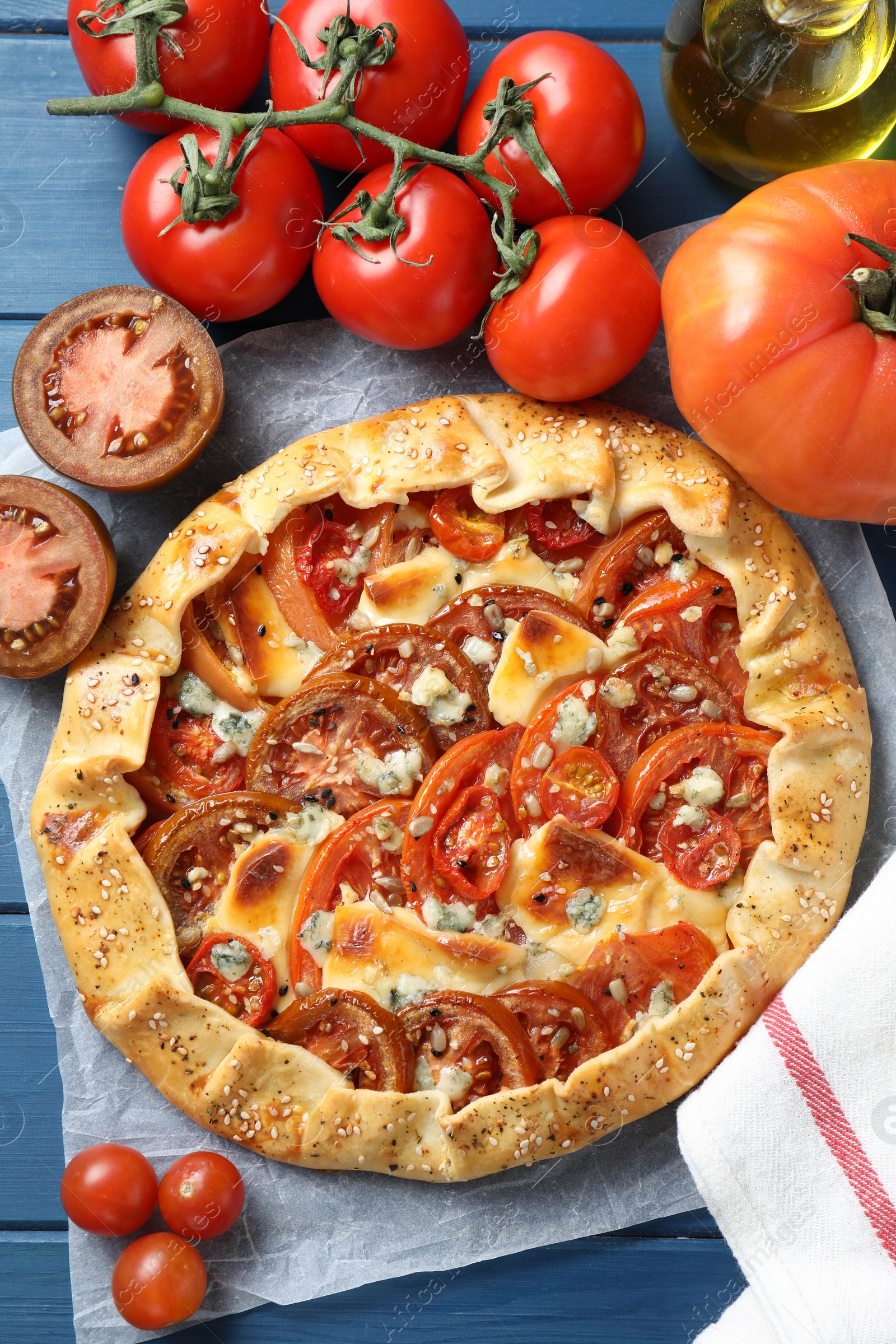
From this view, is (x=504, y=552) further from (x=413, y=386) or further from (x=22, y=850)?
(x=22, y=850)

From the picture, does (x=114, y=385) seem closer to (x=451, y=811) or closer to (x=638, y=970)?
(x=451, y=811)

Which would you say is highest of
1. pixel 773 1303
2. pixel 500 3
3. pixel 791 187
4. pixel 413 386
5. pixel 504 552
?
pixel 500 3

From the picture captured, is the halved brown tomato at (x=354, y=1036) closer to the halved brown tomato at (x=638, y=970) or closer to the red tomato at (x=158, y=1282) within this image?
the halved brown tomato at (x=638, y=970)

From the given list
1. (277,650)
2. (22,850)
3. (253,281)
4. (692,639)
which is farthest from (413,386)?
(22,850)

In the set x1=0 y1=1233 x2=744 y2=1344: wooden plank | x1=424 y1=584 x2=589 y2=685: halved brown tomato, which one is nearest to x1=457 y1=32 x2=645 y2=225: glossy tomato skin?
x1=424 y1=584 x2=589 y2=685: halved brown tomato

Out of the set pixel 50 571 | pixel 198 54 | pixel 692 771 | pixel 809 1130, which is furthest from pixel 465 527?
pixel 809 1130

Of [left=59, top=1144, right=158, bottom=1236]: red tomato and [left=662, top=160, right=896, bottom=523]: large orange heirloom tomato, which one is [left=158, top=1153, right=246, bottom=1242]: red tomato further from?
[left=662, top=160, right=896, bottom=523]: large orange heirloom tomato
